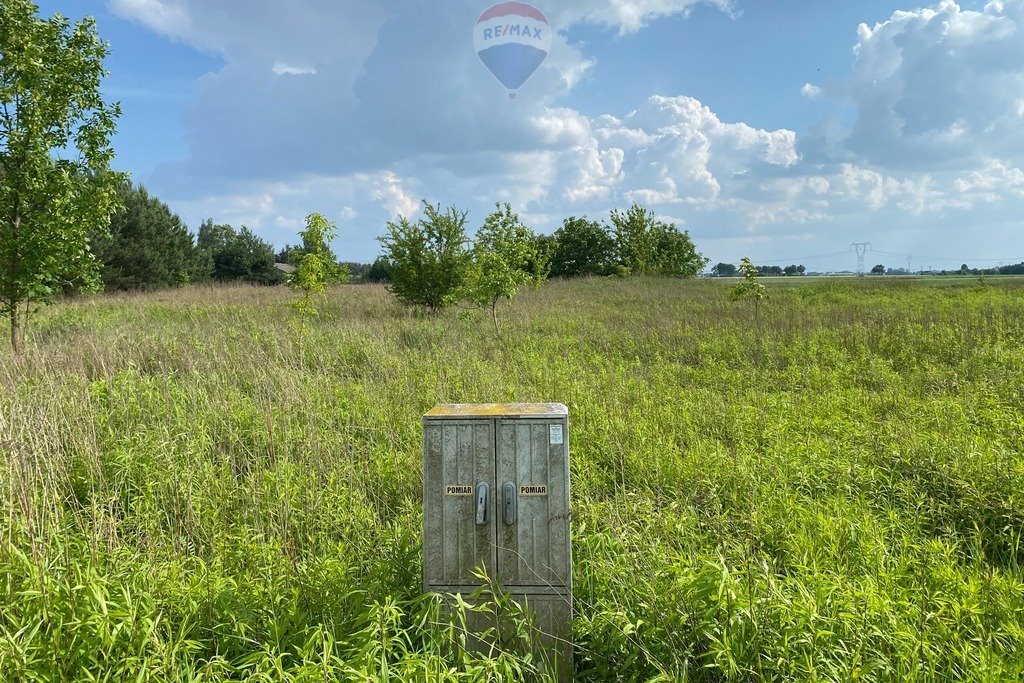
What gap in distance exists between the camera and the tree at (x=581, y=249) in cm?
5228

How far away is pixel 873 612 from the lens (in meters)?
2.79

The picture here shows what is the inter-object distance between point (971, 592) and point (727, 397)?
16.2 ft

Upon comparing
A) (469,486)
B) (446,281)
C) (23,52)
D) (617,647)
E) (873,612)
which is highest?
(23,52)

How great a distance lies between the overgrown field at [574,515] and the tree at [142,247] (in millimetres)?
26361

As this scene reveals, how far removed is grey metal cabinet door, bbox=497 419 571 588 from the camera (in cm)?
282

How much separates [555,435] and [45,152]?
10.4 meters

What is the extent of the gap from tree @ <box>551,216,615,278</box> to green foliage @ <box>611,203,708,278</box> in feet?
7.75

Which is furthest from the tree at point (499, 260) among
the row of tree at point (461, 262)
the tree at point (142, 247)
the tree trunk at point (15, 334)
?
the tree at point (142, 247)

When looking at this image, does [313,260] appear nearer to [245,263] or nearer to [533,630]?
[533,630]

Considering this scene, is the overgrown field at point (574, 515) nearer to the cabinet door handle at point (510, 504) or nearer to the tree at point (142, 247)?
the cabinet door handle at point (510, 504)

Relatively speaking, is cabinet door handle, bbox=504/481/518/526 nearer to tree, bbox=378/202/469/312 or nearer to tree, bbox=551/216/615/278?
tree, bbox=378/202/469/312

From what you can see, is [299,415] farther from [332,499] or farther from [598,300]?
[598,300]

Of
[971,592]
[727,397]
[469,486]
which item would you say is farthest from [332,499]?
[727,397]

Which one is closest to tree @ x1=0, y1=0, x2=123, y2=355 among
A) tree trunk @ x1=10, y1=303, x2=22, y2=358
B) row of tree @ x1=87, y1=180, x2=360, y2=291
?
tree trunk @ x1=10, y1=303, x2=22, y2=358
